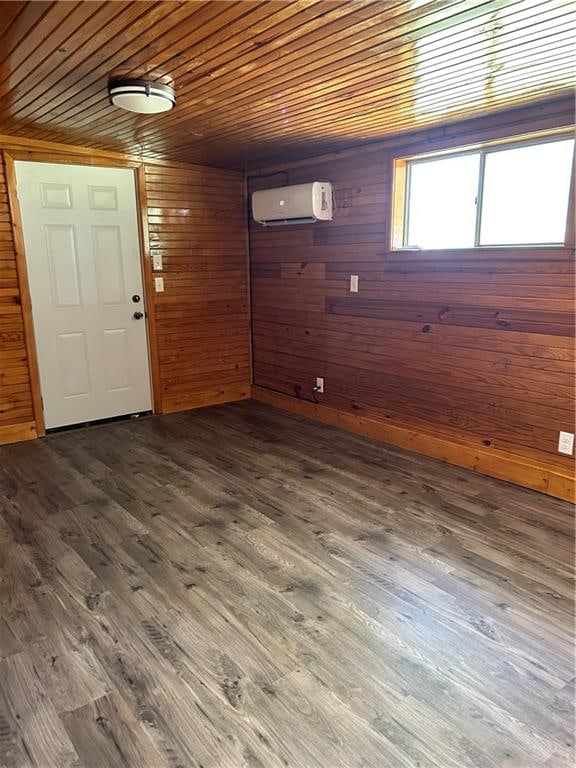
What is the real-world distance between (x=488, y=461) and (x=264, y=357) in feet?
8.35

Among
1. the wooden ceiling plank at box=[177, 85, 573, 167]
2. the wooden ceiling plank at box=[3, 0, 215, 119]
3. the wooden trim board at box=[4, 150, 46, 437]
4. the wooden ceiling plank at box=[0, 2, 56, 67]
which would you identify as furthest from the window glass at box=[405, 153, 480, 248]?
the wooden trim board at box=[4, 150, 46, 437]

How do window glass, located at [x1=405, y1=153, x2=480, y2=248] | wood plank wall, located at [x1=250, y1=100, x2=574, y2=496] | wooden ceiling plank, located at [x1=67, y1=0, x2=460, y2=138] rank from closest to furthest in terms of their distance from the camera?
wooden ceiling plank, located at [x1=67, y1=0, x2=460, y2=138], wood plank wall, located at [x1=250, y1=100, x2=574, y2=496], window glass, located at [x1=405, y1=153, x2=480, y2=248]

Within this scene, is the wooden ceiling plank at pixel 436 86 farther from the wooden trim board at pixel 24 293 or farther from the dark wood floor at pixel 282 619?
the dark wood floor at pixel 282 619

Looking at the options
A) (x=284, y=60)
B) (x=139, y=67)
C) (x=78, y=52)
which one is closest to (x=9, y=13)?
(x=78, y=52)

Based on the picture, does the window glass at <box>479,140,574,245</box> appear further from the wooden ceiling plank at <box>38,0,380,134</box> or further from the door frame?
the door frame

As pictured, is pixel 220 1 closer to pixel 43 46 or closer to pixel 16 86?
pixel 43 46

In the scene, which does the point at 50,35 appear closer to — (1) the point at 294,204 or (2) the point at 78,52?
(2) the point at 78,52

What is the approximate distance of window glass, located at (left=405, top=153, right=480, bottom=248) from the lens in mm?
3318

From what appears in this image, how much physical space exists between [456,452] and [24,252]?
3532 mm

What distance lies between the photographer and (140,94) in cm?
246

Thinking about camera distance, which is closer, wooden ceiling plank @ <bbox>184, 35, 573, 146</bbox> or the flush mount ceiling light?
wooden ceiling plank @ <bbox>184, 35, 573, 146</bbox>

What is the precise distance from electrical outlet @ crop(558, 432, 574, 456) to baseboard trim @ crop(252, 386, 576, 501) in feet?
0.42

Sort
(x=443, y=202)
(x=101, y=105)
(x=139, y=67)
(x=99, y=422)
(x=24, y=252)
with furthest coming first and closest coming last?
(x=99, y=422) → (x=24, y=252) → (x=443, y=202) → (x=101, y=105) → (x=139, y=67)

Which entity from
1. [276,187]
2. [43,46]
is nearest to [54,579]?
[43,46]
